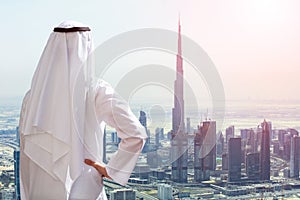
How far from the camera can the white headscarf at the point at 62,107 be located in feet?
4.57

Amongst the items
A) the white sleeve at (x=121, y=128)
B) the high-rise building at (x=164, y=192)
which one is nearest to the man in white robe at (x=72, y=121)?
the white sleeve at (x=121, y=128)

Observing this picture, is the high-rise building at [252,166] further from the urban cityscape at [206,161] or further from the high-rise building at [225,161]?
the high-rise building at [225,161]

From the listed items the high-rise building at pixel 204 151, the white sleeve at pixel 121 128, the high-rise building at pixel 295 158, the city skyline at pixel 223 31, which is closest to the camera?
the white sleeve at pixel 121 128

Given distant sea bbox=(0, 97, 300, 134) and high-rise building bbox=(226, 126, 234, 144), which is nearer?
distant sea bbox=(0, 97, 300, 134)

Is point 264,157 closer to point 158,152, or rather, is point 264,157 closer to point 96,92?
point 158,152

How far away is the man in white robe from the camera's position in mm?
1388

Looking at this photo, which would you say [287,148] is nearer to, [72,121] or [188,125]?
[188,125]

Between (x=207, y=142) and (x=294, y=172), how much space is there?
596 mm

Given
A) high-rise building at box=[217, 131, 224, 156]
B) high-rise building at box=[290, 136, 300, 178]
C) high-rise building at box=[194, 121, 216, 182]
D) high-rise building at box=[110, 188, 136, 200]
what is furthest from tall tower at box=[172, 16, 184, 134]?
high-rise building at box=[290, 136, 300, 178]

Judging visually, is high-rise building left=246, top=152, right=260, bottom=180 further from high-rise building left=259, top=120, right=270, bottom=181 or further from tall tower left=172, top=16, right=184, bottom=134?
tall tower left=172, top=16, right=184, bottom=134

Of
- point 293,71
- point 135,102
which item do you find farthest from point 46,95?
point 293,71

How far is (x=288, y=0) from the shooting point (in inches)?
97.3

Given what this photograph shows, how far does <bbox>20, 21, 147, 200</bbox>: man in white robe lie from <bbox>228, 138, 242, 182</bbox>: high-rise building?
3.33 feet

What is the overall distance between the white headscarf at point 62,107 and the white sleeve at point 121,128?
4 centimetres
